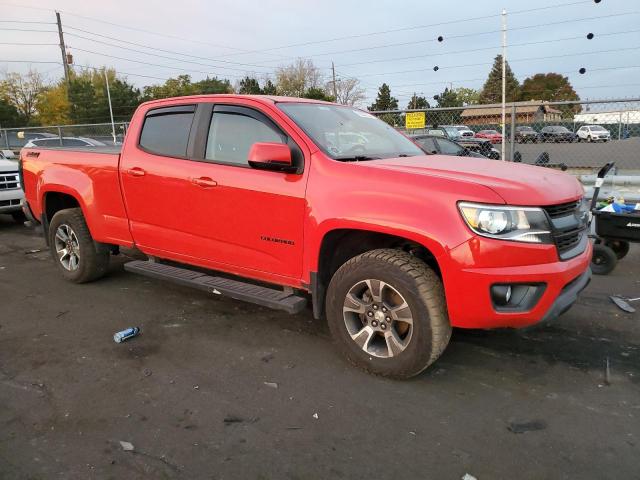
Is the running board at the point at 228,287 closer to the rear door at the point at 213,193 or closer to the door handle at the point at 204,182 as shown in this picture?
the rear door at the point at 213,193

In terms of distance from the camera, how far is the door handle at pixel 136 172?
453 centimetres

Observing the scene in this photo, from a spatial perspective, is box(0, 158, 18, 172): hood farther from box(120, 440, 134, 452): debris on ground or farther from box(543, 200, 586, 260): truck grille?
box(543, 200, 586, 260): truck grille

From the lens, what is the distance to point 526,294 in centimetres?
300

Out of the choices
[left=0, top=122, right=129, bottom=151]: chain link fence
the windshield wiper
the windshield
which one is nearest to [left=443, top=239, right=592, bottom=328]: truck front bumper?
the windshield wiper

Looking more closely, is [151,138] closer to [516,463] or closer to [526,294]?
[526,294]

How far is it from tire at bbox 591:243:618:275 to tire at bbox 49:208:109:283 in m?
5.40

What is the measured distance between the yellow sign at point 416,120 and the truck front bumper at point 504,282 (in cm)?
706

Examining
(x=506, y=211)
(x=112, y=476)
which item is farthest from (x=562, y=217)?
(x=112, y=476)

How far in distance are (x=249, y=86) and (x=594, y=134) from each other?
51.6 metres

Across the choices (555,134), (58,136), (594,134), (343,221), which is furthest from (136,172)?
(58,136)

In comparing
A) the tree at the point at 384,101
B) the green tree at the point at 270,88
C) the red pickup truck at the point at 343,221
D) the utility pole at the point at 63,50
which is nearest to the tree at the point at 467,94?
the tree at the point at 384,101

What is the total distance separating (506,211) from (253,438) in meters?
1.94

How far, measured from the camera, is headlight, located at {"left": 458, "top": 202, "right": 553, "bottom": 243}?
2.92 meters

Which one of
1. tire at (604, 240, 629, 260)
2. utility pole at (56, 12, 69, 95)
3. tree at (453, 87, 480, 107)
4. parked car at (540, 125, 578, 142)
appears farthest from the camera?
tree at (453, 87, 480, 107)
